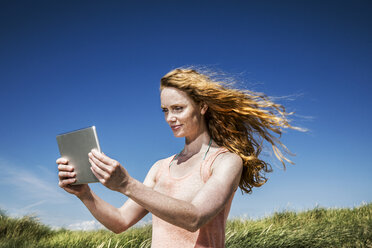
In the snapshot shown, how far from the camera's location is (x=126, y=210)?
8.54ft

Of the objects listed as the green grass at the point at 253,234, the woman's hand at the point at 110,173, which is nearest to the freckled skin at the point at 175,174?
the woman's hand at the point at 110,173

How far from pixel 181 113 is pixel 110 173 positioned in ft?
2.87

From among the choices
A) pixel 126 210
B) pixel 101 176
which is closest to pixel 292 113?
pixel 126 210

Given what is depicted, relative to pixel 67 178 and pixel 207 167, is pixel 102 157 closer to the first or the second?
pixel 67 178

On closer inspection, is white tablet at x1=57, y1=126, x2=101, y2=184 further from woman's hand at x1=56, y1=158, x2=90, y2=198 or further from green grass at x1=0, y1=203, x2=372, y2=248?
green grass at x1=0, y1=203, x2=372, y2=248

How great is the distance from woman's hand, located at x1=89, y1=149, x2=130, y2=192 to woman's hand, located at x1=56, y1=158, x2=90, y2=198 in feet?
1.47

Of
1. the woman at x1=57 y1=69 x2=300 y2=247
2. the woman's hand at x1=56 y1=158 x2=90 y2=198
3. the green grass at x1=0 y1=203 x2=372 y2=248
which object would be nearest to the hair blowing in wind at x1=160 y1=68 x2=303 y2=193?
the woman at x1=57 y1=69 x2=300 y2=247

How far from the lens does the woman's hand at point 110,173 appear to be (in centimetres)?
176

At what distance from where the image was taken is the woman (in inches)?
80.4

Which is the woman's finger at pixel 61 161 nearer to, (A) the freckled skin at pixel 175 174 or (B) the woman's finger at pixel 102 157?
(A) the freckled skin at pixel 175 174

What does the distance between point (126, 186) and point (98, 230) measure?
4.65 m

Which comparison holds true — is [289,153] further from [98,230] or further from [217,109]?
[98,230]

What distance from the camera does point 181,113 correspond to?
2.49 meters

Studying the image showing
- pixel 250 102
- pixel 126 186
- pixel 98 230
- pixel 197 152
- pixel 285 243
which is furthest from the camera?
pixel 98 230
